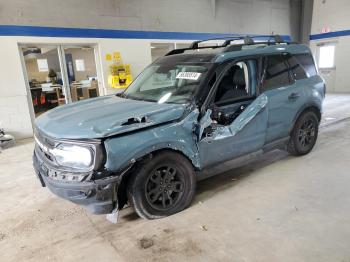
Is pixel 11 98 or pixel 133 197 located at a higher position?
pixel 11 98

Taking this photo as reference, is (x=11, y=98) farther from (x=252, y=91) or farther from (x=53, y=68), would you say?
(x=252, y=91)

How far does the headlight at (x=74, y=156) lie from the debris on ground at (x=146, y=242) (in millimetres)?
780

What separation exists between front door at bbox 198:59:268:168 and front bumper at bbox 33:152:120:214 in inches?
38.2

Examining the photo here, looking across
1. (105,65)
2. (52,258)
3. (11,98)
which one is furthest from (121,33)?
(52,258)

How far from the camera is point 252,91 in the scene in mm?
3268

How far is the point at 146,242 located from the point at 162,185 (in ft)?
1.71

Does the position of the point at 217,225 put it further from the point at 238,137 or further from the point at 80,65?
the point at 80,65

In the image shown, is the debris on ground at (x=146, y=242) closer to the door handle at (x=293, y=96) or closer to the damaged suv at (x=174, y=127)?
the damaged suv at (x=174, y=127)

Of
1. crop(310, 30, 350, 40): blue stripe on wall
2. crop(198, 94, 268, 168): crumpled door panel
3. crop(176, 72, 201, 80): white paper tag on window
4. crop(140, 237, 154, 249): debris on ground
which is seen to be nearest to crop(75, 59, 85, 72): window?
crop(176, 72, 201, 80): white paper tag on window

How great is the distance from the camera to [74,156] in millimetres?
2334

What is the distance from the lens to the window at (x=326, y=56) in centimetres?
1141

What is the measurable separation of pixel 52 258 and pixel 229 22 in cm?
926

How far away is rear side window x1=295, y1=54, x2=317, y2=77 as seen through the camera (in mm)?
3889

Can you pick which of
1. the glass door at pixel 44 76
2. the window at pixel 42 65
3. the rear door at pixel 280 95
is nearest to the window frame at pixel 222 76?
the rear door at pixel 280 95
